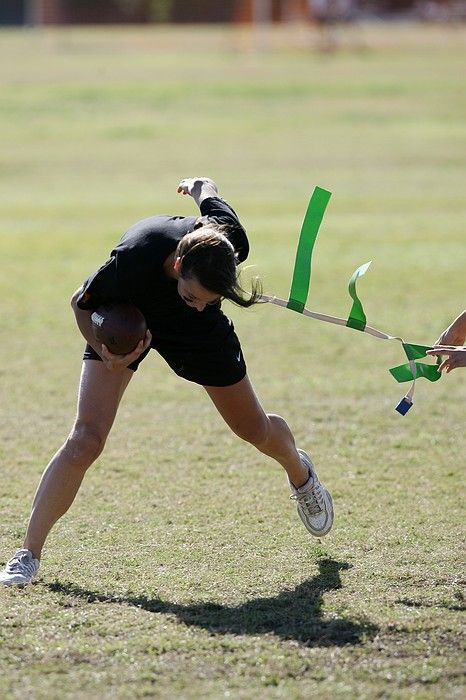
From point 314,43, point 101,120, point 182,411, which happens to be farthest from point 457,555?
point 314,43

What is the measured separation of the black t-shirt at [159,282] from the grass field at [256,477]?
→ 108cm

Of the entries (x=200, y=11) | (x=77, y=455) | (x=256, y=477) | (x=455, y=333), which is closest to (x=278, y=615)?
(x=77, y=455)

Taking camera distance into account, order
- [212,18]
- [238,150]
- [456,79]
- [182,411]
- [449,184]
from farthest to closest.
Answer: [212,18], [456,79], [238,150], [449,184], [182,411]

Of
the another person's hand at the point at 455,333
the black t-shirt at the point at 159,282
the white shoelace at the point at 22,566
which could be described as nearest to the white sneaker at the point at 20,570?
the white shoelace at the point at 22,566

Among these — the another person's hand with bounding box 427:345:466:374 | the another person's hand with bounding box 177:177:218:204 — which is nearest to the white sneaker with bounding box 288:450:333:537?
the another person's hand with bounding box 427:345:466:374

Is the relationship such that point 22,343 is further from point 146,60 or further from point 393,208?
point 146,60

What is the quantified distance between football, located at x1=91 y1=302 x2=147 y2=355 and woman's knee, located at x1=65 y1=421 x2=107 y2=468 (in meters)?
0.39

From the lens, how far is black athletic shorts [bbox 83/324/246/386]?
→ 5465 mm

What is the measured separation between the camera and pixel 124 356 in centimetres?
529

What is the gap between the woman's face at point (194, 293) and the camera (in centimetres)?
492

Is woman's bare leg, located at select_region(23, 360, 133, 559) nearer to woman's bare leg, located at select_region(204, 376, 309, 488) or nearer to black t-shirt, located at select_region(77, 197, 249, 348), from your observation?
black t-shirt, located at select_region(77, 197, 249, 348)

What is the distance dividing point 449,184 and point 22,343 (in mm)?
11112

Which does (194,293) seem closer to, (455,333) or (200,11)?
(455,333)

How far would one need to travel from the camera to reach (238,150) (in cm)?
2416
